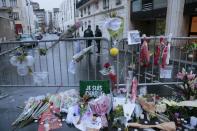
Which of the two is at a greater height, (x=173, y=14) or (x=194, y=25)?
(x=173, y=14)

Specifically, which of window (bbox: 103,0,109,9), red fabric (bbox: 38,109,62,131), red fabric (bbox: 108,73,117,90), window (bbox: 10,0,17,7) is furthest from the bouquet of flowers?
window (bbox: 10,0,17,7)

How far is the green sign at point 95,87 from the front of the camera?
4.50 metres

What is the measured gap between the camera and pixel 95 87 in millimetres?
4504

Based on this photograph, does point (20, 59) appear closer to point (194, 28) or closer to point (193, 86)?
point (193, 86)

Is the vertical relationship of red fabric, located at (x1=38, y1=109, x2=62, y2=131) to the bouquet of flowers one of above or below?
below

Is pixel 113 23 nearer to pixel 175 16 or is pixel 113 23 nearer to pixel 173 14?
pixel 175 16

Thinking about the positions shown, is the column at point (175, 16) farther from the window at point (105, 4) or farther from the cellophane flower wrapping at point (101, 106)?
the window at point (105, 4)

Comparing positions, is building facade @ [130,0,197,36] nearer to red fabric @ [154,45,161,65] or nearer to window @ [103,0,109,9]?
red fabric @ [154,45,161,65]

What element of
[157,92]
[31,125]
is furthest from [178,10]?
[31,125]

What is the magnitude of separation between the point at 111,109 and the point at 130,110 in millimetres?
405

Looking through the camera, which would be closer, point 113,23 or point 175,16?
point 113,23

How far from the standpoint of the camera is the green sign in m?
4.50

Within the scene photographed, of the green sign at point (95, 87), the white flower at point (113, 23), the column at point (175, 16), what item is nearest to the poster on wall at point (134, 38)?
the white flower at point (113, 23)

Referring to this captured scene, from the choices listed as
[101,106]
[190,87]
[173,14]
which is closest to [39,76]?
[101,106]
